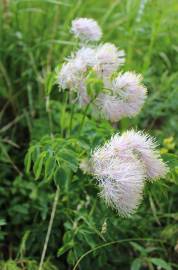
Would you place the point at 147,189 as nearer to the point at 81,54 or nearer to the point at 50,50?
the point at 81,54

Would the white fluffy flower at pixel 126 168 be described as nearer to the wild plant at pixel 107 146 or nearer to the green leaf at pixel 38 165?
the wild plant at pixel 107 146

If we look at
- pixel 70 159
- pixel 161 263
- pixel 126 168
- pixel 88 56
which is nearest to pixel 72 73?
pixel 88 56

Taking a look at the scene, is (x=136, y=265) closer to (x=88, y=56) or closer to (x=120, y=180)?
(x=120, y=180)

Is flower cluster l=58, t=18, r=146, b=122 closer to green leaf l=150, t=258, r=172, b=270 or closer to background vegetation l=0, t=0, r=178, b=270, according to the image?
background vegetation l=0, t=0, r=178, b=270

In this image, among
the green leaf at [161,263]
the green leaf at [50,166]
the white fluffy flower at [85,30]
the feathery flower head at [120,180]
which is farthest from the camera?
the white fluffy flower at [85,30]

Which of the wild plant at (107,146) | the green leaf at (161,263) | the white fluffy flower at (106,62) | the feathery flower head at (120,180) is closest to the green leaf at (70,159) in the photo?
the wild plant at (107,146)

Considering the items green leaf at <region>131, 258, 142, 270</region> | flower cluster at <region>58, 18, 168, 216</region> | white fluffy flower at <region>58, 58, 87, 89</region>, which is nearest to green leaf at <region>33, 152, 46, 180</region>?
flower cluster at <region>58, 18, 168, 216</region>
